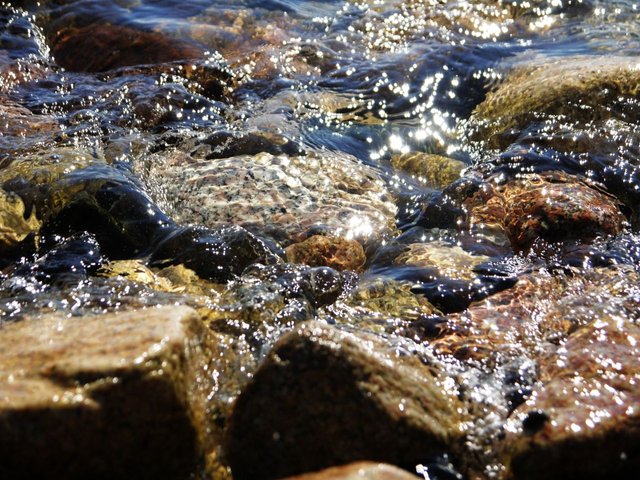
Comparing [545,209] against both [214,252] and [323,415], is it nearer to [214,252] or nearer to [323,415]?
[214,252]

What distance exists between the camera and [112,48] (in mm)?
8164

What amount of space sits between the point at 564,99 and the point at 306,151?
8.42 feet

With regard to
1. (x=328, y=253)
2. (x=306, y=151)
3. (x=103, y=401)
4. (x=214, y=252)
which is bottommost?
(x=328, y=253)

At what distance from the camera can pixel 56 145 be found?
5.71 meters

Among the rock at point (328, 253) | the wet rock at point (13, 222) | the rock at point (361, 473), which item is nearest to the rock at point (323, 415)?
the rock at point (361, 473)

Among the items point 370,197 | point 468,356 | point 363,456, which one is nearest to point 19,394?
point 363,456

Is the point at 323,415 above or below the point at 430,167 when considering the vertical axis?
above

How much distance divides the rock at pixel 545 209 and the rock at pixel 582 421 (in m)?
1.60

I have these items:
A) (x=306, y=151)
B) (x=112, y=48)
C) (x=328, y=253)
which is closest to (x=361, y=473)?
(x=328, y=253)

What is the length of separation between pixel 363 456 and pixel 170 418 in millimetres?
755

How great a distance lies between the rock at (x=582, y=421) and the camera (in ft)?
8.36

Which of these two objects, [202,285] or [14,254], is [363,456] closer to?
[202,285]

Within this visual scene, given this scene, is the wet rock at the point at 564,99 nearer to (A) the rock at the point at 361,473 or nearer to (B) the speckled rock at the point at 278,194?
(B) the speckled rock at the point at 278,194

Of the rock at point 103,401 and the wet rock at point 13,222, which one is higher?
the rock at point 103,401
